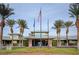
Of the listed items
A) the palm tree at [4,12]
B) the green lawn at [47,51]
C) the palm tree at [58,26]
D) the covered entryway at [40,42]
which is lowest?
the green lawn at [47,51]

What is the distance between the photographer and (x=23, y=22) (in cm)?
799

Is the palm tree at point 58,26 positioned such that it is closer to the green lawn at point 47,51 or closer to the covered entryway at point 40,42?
the green lawn at point 47,51

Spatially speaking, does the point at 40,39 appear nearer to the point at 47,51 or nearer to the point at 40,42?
the point at 40,42

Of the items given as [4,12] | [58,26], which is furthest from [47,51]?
[4,12]

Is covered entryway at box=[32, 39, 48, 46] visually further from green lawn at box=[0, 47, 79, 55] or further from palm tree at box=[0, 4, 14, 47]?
palm tree at box=[0, 4, 14, 47]

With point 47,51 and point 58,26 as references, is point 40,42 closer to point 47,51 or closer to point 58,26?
point 47,51

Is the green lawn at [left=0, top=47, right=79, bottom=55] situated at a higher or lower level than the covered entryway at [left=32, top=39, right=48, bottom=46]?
lower

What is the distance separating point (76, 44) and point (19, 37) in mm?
941

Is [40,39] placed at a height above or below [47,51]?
above

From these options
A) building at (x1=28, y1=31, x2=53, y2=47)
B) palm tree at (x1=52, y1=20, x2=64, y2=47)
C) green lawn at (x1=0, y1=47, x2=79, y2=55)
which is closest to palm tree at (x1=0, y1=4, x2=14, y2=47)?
green lawn at (x1=0, y1=47, x2=79, y2=55)

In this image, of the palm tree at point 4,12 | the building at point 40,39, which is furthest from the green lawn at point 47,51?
the palm tree at point 4,12

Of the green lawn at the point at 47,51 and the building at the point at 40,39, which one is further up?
the building at the point at 40,39

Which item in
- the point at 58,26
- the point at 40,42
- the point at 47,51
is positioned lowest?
the point at 47,51
